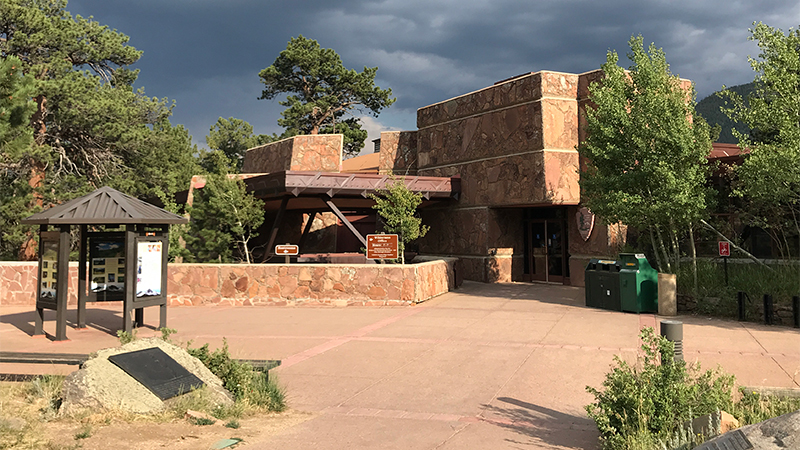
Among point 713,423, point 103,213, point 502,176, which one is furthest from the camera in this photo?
point 502,176

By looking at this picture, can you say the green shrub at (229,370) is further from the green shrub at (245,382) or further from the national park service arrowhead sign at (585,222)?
the national park service arrowhead sign at (585,222)

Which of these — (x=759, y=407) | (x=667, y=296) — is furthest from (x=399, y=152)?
(x=759, y=407)

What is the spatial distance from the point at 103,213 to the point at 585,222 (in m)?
15.9

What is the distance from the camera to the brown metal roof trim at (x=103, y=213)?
35.9ft

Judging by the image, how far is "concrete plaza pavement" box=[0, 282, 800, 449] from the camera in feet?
19.1

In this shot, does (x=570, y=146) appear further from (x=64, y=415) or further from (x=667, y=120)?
(x=64, y=415)

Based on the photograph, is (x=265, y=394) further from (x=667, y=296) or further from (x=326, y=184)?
(x=326, y=184)

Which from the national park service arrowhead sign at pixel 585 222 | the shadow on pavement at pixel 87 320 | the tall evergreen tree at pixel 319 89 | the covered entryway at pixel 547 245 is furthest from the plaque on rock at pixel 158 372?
the tall evergreen tree at pixel 319 89

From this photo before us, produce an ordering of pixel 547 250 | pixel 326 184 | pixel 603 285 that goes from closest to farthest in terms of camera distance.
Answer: pixel 603 285, pixel 326 184, pixel 547 250

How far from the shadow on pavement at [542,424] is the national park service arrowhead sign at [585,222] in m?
14.8

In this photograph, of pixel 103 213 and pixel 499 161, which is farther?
pixel 499 161

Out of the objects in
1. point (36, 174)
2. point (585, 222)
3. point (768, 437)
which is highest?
point (36, 174)

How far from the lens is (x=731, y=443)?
3.68 metres

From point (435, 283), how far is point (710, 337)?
8558 mm
